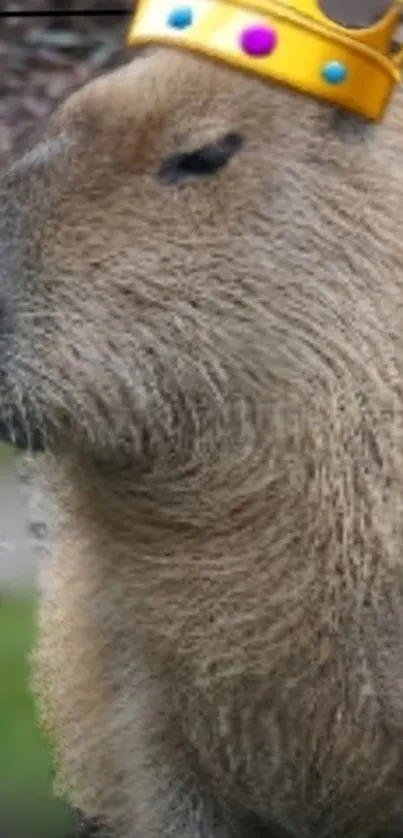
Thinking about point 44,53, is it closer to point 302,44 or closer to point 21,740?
point 21,740

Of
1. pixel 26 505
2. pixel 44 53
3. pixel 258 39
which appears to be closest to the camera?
pixel 258 39

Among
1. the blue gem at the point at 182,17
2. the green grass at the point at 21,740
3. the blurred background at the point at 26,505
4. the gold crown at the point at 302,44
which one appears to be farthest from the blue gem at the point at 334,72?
the green grass at the point at 21,740

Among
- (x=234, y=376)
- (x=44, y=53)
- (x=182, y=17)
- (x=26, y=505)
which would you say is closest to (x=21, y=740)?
(x=26, y=505)

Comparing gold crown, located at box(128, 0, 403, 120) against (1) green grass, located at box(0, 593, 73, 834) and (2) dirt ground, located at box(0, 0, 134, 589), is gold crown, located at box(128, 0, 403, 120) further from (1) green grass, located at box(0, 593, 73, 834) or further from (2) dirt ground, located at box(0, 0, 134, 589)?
(2) dirt ground, located at box(0, 0, 134, 589)

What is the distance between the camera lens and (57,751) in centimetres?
318

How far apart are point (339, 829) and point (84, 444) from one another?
0.49m

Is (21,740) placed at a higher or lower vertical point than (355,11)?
lower

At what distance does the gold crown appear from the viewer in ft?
8.29

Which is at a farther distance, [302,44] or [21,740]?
[21,740]

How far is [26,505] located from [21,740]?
28cm

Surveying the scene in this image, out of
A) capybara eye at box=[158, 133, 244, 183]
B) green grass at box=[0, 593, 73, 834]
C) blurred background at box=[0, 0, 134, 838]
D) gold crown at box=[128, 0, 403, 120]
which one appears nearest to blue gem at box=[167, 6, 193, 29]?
gold crown at box=[128, 0, 403, 120]

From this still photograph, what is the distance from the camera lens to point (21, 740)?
11.6ft

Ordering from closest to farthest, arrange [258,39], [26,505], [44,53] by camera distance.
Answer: [258,39]
[26,505]
[44,53]

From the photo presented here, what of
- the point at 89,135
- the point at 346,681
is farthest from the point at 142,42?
the point at 346,681
